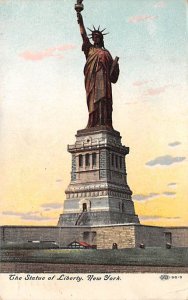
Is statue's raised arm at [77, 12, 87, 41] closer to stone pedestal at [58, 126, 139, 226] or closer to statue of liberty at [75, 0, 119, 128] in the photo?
statue of liberty at [75, 0, 119, 128]

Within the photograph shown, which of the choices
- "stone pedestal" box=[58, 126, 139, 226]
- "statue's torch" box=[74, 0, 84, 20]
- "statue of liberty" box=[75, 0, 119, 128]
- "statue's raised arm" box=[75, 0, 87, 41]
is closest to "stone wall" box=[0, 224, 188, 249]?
"stone pedestal" box=[58, 126, 139, 226]

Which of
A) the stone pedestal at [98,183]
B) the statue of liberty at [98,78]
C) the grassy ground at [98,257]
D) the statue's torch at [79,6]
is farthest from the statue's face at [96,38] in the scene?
the grassy ground at [98,257]

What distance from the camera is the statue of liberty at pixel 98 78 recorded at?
910cm

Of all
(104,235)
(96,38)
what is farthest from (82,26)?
(104,235)

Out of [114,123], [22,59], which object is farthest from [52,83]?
[114,123]

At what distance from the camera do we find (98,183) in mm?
9523

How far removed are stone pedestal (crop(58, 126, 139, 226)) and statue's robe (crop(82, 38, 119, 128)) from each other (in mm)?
241

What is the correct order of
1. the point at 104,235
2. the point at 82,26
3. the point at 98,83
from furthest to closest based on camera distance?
the point at 98,83 < the point at 82,26 < the point at 104,235

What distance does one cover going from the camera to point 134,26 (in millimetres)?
8758

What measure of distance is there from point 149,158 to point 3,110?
2544 mm

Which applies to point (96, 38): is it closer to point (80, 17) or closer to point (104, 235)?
point (80, 17)

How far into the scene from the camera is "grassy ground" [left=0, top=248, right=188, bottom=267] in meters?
7.95

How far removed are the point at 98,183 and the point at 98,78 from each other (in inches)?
75.1

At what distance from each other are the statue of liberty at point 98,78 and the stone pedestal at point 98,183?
249 mm
